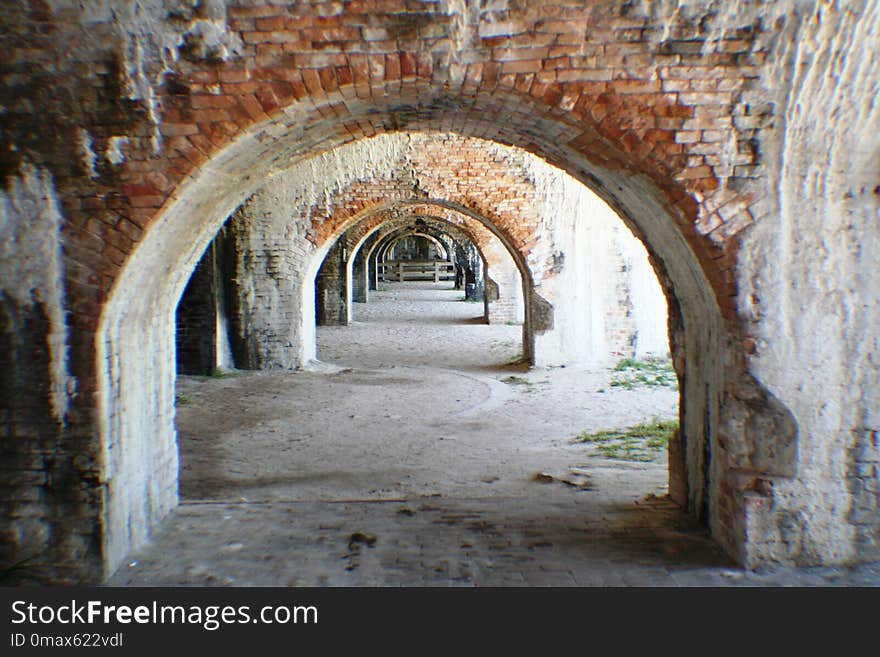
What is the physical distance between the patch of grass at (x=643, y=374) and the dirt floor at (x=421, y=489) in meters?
0.20

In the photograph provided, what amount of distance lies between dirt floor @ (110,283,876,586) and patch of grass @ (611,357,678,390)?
7.7 inches

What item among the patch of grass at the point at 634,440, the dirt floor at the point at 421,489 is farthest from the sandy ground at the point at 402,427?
the patch of grass at the point at 634,440

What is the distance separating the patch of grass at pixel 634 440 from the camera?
6.03m

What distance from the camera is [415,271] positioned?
121 feet

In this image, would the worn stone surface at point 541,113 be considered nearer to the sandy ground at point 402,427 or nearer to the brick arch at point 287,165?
the brick arch at point 287,165

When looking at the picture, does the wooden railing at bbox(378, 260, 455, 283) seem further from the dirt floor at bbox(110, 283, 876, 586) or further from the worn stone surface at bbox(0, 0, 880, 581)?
the worn stone surface at bbox(0, 0, 880, 581)

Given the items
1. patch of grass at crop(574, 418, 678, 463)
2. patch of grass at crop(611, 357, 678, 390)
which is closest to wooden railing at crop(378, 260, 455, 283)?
patch of grass at crop(611, 357, 678, 390)

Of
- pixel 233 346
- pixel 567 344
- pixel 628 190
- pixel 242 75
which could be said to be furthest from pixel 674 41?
pixel 233 346

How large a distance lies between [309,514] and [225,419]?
352cm

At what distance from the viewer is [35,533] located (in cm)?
341

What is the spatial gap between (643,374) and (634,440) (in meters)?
3.54

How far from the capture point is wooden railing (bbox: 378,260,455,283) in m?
35.7

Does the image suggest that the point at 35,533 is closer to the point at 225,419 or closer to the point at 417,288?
the point at 225,419

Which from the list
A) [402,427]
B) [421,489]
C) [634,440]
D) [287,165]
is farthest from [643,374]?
[287,165]
